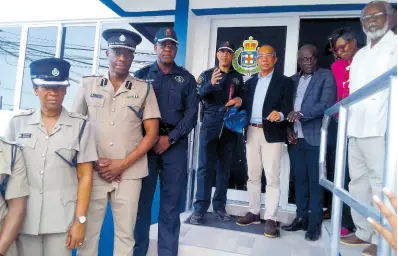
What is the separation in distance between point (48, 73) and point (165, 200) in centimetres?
105

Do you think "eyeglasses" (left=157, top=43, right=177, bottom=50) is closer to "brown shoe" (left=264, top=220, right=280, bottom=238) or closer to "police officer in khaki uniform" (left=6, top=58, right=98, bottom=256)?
"police officer in khaki uniform" (left=6, top=58, right=98, bottom=256)

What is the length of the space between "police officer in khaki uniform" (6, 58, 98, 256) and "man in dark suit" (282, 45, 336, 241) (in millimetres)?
1659

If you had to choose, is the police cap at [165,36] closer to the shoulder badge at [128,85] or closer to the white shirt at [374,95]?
the shoulder badge at [128,85]

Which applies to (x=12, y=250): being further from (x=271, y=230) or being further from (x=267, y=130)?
(x=267, y=130)

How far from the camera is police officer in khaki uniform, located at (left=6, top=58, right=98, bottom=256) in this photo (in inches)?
57.3

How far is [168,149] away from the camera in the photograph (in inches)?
81.6

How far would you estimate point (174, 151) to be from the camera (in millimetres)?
2074

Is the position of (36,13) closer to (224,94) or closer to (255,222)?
(224,94)

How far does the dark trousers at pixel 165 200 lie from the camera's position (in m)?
2.00

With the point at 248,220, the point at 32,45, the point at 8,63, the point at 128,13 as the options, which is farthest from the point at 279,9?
the point at 8,63

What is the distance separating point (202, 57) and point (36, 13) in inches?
118

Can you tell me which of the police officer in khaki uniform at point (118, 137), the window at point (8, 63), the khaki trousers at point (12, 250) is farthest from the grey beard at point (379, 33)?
the window at point (8, 63)

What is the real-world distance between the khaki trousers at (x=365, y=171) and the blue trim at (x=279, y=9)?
1.89m

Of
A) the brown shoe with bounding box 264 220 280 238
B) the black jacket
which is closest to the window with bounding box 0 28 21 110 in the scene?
the black jacket
